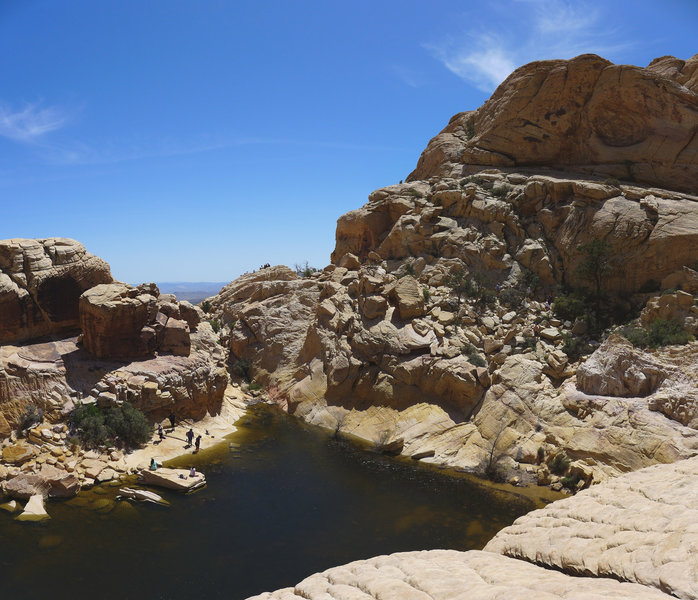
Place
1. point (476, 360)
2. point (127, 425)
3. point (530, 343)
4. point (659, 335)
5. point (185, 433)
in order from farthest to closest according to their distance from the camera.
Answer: point (530, 343)
point (476, 360)
point (185, 433)
point (659, 335)
point (127, 425)

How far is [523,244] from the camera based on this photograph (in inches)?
1286

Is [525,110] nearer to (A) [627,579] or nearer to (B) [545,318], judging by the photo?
(B) [545,318]

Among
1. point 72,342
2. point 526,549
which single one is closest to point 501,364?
point 526,549

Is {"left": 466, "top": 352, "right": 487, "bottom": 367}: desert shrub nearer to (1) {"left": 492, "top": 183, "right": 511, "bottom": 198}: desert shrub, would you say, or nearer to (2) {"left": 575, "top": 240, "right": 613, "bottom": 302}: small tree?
(2) {"left": 575, "top": 240, "right": 613, "bottom": 302}: small tree

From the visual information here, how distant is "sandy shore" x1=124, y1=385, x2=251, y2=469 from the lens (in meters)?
21.9

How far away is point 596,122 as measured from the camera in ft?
116

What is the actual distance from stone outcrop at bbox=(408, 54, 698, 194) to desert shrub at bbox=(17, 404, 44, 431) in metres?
33.6

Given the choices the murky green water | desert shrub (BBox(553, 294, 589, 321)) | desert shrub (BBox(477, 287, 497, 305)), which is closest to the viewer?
the murky green water

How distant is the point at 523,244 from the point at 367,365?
1398 cm

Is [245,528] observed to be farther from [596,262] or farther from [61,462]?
[596,262]

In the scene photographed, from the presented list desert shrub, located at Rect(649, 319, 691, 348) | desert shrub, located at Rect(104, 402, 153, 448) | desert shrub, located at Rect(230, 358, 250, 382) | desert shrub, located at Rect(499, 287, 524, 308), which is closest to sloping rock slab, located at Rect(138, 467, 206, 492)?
desert shrub, located at Rect(104, 402, 153, 448)

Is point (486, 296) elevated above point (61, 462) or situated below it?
above

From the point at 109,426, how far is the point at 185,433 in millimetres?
4125

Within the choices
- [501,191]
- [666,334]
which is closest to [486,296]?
[501,191]
